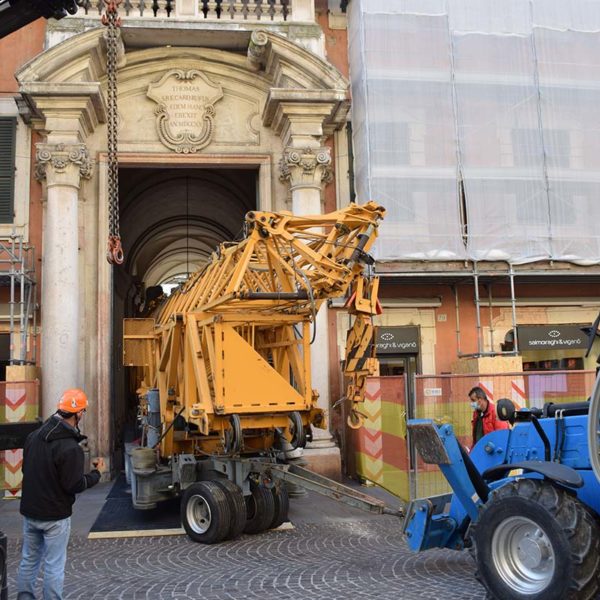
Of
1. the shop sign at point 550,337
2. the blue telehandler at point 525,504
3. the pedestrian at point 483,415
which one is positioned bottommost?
the blue telehandler at point 525,504

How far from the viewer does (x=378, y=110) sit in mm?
15227

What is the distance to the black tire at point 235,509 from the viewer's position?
352 inches

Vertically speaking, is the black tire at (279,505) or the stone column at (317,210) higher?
the stone column at (317,210)

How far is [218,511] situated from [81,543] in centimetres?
179

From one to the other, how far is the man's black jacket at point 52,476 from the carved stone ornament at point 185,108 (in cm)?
1017

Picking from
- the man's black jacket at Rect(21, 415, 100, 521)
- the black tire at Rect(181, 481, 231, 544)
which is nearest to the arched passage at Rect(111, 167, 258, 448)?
the black tire at Rect(181, 481, 231, 544)

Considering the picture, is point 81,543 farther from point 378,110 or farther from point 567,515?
point 378,110

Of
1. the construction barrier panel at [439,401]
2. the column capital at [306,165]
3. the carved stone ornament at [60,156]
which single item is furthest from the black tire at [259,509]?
the carved stone ornament at [60,156]

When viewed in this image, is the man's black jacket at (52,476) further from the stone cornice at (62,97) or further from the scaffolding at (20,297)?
the stone cornice at (62,97)

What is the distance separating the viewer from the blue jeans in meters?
5.79

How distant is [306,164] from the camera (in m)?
14.6

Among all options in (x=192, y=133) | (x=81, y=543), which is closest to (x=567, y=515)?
(x=81, y=543)

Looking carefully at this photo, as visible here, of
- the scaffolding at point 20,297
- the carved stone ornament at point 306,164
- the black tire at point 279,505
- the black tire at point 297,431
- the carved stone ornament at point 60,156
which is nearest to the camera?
the black tire at point 279,505

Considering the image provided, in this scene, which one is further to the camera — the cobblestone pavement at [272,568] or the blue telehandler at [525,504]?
the cobblestone pavement at [272,568]
